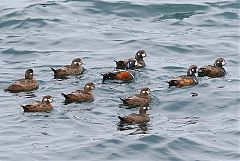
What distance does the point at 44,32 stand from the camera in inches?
1152

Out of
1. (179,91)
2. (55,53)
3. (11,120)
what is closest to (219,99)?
(179,91)

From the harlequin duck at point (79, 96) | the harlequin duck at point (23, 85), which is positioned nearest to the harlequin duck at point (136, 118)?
the harlequin duck at point (79, 96)

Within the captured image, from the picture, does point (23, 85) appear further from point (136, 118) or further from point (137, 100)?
point (136, 118)

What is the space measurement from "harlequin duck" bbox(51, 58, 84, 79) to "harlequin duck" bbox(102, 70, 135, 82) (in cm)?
98

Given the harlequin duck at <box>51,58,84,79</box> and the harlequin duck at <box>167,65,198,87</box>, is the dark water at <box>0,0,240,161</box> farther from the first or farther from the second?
the harlequin duck at <box>51,58,84,79</box>

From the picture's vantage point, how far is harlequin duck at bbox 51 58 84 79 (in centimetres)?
2294

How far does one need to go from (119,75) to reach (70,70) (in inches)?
51.7

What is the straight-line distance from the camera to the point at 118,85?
875 inches

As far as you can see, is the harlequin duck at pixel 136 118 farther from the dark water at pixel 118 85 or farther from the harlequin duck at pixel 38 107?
the harlequin duck at pixel 38 107

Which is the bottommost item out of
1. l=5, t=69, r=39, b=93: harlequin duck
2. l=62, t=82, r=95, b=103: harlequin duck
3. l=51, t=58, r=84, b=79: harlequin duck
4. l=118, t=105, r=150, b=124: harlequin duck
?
l=118, t=105, r=150, b=124: harlequin duck

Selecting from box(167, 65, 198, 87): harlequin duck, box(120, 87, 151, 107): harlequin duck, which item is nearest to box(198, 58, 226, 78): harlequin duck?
box(167, 65, 198, 87): harlequin duck

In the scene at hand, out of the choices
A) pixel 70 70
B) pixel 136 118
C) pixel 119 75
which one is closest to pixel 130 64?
pixel 119 75

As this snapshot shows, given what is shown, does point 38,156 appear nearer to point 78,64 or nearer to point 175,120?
point 175,120

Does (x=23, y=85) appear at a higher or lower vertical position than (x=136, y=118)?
higher
